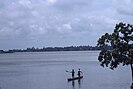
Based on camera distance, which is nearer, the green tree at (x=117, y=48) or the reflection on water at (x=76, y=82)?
the green tree at (x=117, y=48)

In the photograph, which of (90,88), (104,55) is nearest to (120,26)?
(104,55)

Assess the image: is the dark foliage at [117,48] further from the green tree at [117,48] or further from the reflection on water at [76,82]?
the reflection on water at [76,82]

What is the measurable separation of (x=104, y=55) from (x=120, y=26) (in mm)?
2506

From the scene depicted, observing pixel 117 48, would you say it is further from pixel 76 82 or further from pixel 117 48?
pixel 76 82

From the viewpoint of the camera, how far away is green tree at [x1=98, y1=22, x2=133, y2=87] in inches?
1028

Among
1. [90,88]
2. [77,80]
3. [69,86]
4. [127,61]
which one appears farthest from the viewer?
[77,80]

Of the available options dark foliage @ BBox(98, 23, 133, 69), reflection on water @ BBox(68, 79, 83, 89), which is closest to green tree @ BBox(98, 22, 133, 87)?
dark foliage @ BBox(98, 23, 133, 69)

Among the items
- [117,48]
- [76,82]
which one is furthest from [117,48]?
[76,82]

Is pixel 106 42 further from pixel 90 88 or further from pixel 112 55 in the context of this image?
pixel 90 88

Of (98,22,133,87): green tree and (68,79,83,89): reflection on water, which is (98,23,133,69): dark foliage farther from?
(68,79,83,89): reflection on water

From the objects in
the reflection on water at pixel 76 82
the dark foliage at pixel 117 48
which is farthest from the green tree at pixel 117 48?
the reflection on water at pixel 76 82

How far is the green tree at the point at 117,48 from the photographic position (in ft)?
85.7

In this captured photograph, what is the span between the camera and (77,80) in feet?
242

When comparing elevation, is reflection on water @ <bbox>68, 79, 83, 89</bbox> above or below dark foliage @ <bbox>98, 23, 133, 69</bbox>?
below
